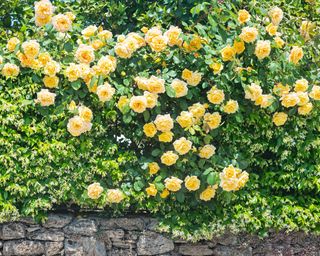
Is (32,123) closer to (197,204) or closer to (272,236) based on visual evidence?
(197,204)

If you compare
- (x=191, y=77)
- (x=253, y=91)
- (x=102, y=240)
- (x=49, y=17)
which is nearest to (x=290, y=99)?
(x=253, y=91)

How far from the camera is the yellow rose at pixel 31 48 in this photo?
3996mm

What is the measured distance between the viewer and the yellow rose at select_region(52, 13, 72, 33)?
13.3ft

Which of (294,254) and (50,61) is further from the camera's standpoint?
(294,254)

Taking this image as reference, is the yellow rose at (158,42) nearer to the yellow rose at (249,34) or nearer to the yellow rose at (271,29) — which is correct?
the yellow rose at (249,34)

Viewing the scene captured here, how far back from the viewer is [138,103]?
400cm

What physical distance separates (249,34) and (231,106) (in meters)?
0.52

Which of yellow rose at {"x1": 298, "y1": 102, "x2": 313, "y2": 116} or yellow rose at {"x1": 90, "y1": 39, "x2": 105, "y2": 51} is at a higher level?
yellow rose at {"x1": 90, "y1": 39, "x2": 105, "y2": 51}

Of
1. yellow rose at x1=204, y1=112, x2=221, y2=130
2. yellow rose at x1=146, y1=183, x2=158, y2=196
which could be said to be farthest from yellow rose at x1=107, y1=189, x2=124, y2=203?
yellow rose at x1=204, y1=112, x2=221, y2=130

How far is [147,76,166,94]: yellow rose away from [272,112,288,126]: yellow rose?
885mm

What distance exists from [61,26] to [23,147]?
0.89m

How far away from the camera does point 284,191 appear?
4609 millimetres

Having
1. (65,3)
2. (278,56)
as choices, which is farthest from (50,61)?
(278,56)

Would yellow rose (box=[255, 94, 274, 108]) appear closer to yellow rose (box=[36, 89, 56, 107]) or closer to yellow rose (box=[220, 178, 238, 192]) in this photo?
yellow rose (box=[220, 178, 238, 192])
